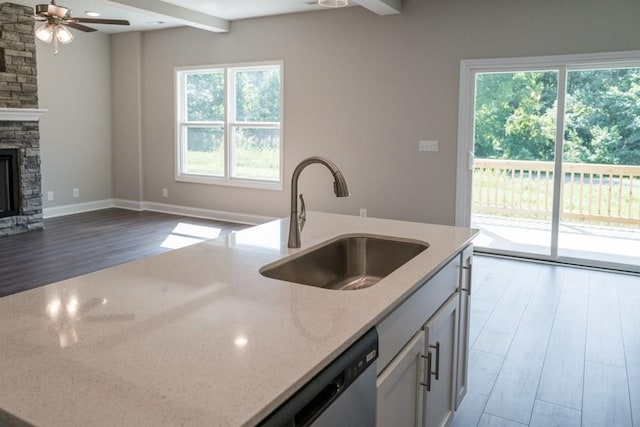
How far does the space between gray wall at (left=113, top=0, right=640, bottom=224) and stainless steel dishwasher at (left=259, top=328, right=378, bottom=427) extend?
181 inches

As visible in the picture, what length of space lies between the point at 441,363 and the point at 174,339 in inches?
46.6

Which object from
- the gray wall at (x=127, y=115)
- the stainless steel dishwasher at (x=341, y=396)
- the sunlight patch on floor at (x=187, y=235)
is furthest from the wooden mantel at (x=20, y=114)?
the stainless steel dishwasher at (x=341, y=396)

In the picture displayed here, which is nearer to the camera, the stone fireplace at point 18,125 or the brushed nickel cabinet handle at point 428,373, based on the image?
the brushed nickel cabinet handle at point 428,373

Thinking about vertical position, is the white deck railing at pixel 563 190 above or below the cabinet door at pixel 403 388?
above

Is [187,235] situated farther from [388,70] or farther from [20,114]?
[388,70]

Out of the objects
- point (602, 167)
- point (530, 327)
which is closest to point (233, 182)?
point (602, 167)

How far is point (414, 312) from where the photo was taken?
5.43 ft

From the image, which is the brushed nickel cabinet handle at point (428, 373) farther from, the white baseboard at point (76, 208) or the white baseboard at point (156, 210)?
the white baseboard at point (76, 208)

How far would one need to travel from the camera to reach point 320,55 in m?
6.34

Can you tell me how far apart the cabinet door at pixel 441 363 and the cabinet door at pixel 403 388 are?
0.07 m

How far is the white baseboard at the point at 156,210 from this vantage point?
23.7 ft

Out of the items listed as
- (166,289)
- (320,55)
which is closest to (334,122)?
(320,55)

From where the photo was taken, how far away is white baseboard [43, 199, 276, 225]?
285 inches

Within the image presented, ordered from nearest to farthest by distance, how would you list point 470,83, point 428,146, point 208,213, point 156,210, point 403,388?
point 403,388 < point 470,83 < point 428,146 < point 208,213 < point 156,210
